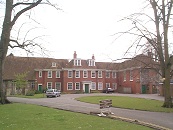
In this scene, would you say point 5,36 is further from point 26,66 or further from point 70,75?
point 70,75

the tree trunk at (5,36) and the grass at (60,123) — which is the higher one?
the tree trunk at (5,36)

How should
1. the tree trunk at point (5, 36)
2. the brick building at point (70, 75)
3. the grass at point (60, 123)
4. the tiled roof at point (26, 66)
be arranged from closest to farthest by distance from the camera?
the grass at point (60, 123) → the tree trunk at point (5, 36) → the tiled roof at point (26, 66) → the brick building at point (70, 75)

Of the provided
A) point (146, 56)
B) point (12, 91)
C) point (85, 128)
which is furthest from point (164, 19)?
point (12, 91)

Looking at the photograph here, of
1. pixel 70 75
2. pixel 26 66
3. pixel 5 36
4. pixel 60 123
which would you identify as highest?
pixel 5 36

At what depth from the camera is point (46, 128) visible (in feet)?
36.0

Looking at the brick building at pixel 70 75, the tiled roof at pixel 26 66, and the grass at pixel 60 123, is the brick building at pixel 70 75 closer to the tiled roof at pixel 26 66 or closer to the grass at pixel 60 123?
the tiled roof at pixel 26 66

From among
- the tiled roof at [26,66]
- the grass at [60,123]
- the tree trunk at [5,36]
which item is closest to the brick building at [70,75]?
the tiled roof at [26,66]

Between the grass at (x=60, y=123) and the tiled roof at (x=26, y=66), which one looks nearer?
the grass at (x=60, y=123)

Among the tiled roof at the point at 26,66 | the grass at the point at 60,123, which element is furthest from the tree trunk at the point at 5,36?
the tiled roof at the point at 26,66

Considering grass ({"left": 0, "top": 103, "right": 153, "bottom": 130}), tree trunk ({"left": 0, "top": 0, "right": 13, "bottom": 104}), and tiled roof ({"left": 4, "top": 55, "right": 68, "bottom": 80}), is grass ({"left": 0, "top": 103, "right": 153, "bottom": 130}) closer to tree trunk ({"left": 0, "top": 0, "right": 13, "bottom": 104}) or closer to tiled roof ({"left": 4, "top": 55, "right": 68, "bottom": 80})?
tree trunk ({"left": 0, "top": 0, "right": 13, "bottom": 104})

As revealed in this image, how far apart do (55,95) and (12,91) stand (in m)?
16.1

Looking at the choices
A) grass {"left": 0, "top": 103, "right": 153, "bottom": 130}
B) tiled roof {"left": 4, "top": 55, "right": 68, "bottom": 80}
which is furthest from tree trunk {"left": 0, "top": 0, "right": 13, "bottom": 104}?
tiled roof {"left": 4, "top": 55, "right": 68, "bottom": 80}

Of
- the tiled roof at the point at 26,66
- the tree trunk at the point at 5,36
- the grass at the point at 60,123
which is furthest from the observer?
the tiled roof at the point at 26,66

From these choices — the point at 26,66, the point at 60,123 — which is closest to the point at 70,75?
the point at 26,66
